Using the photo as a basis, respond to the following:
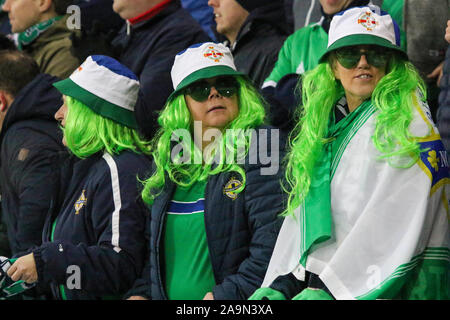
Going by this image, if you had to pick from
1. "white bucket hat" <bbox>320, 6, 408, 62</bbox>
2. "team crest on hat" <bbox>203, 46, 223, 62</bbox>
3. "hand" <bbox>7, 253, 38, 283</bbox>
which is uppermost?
"white bucket hat" <bbox>320, 6, 408, 62</bbox>

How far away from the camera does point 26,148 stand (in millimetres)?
4750

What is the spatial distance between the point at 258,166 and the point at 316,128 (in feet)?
1.15

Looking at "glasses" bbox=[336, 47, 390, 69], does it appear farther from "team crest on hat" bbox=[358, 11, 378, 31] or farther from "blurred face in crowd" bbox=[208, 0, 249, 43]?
"blurred face in crowd" bbox=[208, 0, 249, 43]

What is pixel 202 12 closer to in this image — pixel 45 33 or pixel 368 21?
pixel 45 33

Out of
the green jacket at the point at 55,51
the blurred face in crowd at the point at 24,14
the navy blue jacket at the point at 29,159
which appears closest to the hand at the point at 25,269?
the navy blue jacket at the point at 29,159

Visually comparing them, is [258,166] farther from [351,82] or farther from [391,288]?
[391,288]

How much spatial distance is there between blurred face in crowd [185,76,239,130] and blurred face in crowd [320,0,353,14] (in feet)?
3.42

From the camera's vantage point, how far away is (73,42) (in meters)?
5.62

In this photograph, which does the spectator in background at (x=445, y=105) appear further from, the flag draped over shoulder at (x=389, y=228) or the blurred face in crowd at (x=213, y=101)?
the blurred face in crowd at (x=213, y=101)

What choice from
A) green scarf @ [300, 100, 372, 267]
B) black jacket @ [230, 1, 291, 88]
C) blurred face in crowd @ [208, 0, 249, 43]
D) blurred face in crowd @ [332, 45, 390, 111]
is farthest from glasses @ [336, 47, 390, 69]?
blurred face in crowd @ [208, 0, 249, 43]

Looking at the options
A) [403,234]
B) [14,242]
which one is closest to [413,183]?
[403,234]

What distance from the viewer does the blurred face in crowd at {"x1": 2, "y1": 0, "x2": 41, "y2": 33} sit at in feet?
19.8

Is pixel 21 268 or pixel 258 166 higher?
pixel 258 166

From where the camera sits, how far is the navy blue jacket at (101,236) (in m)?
4.11
